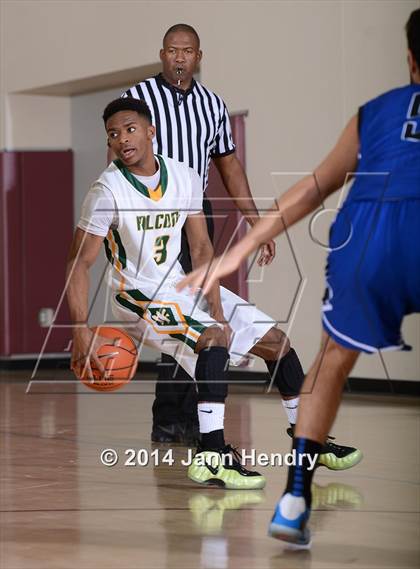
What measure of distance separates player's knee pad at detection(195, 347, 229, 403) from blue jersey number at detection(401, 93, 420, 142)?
1607 millimetres

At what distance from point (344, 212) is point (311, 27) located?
570 cm

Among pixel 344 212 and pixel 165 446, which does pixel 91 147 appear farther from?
pixel 344 212

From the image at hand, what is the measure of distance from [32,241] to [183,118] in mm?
6300

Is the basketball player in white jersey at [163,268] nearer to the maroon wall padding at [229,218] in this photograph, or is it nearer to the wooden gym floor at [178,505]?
the wooden gym floor at [178,505]

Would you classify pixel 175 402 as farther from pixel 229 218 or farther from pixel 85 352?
pixel 229 218

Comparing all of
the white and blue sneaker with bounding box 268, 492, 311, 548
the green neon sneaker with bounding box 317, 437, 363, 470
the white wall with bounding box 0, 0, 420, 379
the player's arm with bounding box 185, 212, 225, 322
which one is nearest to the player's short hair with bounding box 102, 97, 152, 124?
the player's arm with bounding box 185, 212, 225, 322

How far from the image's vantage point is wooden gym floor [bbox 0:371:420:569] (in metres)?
3.08

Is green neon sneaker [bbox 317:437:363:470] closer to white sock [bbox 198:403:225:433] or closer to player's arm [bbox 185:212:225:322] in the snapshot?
white sock [bbox 198:403:225:433]

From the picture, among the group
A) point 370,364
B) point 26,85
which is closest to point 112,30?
point 26,85

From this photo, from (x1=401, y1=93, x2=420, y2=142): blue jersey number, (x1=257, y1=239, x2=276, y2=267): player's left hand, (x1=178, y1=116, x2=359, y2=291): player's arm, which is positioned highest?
(x1=401, y1=93, x2=420, y2=142): blue jersey number

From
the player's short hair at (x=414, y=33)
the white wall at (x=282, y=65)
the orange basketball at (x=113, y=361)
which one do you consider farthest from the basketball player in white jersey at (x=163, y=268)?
the white wall at (x=282, y=65)

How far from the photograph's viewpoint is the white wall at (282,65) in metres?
8.09

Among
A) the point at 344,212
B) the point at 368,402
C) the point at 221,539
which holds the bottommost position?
the point at 368,402

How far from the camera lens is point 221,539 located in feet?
10.8
